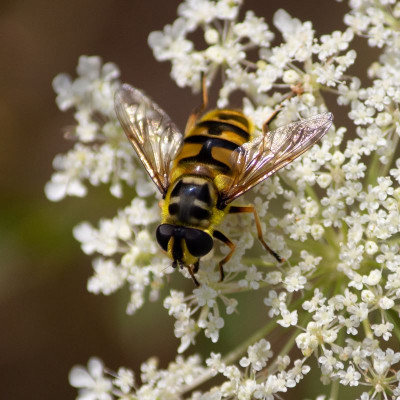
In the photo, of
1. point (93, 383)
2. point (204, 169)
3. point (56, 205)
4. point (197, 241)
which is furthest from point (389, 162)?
point (56, 205)

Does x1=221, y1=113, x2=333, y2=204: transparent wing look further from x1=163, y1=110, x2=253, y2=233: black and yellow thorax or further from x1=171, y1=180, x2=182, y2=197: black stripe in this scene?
x1=171, y1=180, x2=182, y2=197: black stripe

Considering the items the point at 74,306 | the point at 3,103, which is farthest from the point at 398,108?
the point at 3,103

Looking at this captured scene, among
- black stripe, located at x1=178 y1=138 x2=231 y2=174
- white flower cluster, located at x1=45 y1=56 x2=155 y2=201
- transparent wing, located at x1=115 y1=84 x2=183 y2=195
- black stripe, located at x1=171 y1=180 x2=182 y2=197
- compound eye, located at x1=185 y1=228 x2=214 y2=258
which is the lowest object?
compound eye, located at x1=185 y1=228 x2=214 y2=258

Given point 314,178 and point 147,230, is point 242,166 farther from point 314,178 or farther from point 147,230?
point 147,230

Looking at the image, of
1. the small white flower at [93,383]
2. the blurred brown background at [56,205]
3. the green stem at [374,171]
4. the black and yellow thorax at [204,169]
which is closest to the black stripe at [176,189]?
the black and yellow thorax at [204,169]

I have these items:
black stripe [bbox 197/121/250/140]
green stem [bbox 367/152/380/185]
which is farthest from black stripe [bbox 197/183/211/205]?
green stem [bbox 367/152/380/185]

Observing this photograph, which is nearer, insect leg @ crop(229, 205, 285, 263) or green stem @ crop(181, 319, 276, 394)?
insect leg @ crop(229, 205, 285, 263)

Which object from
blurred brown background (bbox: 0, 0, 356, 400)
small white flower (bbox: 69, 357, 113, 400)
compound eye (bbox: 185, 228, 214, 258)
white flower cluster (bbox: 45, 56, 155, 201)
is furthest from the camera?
blurred brown background (bbox: 0, 0, 356, 400)

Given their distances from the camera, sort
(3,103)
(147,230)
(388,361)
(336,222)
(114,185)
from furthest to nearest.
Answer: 1. (3,103)
2. (114,185)
3. (147,230)
4. (336,222)
5. (388,361)
